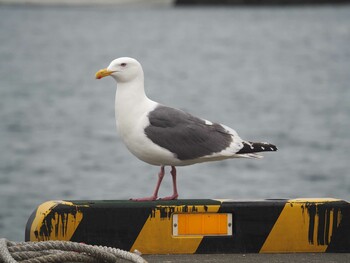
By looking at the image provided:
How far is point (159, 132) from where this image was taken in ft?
18.0

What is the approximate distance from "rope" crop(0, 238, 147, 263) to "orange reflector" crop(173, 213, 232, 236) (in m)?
0.64

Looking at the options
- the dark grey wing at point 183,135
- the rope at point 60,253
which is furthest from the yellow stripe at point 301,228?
the rope at point 60,253

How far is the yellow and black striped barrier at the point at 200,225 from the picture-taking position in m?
5.08

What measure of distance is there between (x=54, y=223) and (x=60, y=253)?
54cm

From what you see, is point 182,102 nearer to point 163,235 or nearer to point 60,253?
point 163,235

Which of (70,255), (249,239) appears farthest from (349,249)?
(70,255)

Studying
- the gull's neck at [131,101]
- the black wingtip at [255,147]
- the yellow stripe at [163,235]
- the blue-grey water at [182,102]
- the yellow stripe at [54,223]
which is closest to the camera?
the yellow stripe at [54,223]

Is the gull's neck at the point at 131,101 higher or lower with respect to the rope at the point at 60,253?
higher

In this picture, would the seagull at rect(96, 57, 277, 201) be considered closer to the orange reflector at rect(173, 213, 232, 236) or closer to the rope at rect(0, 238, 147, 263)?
the orange reflector at rect(173, 213, 232, 236)

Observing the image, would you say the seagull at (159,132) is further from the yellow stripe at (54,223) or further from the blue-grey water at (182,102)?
the blue-grey water at (182,102)

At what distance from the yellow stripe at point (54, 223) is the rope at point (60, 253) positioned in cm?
41

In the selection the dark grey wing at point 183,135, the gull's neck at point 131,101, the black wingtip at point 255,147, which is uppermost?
the gull's neck at point 131,101

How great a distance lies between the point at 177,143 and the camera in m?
5.54

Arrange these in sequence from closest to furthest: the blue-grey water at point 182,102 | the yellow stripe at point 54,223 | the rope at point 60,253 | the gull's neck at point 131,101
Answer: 1. the rope at point 60,253
2. the yellow stripe at point 54,223
3. the gull's neck at point 131,101
4. the blue-grey water at point 182,102
